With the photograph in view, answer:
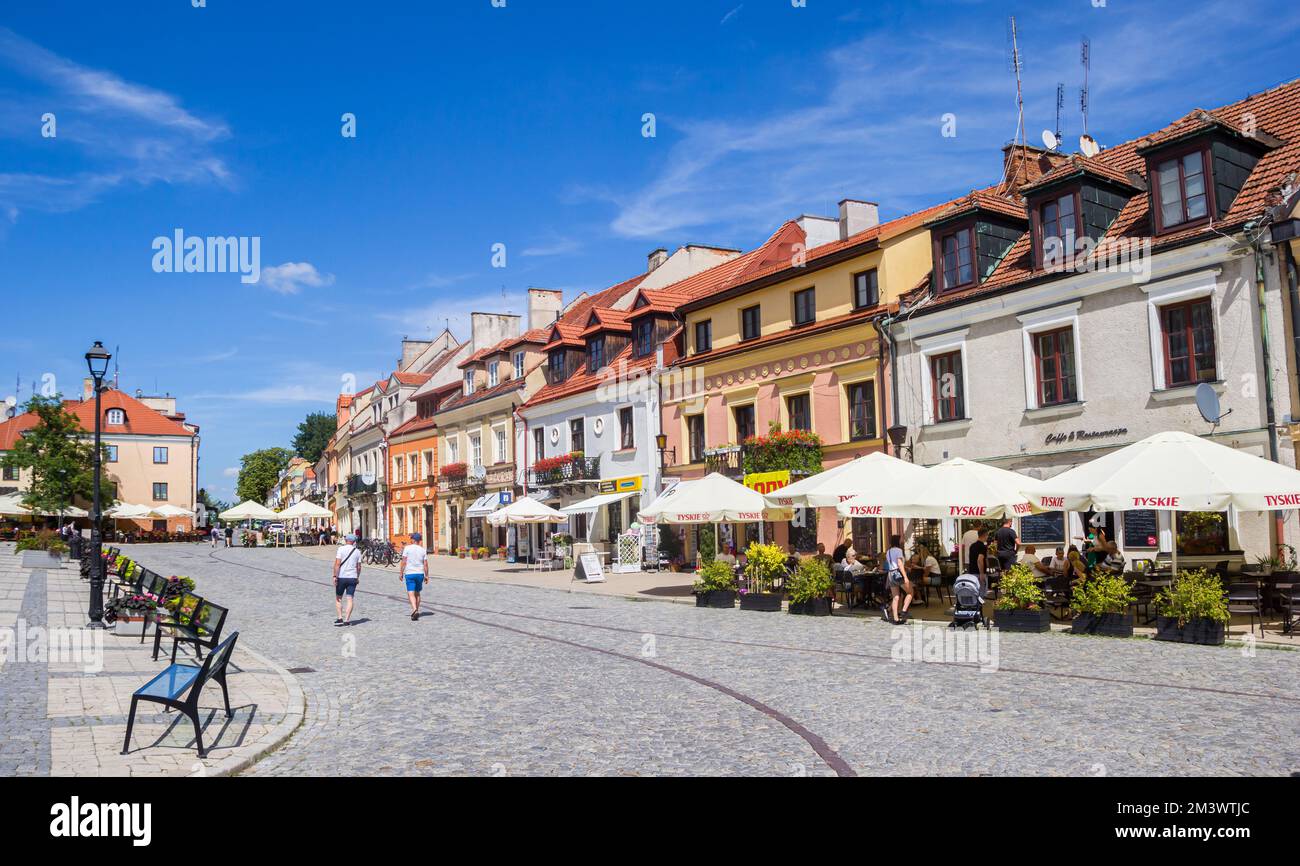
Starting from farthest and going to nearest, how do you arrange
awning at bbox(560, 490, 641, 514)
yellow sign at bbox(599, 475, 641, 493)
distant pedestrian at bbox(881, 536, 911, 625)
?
1. yellow sign at bbox(599, 475, 641, 493)
2. awning at bbox(560, 490, 641, 514)
3. distant pedestrian at bbox(881, 536, 911, 625)

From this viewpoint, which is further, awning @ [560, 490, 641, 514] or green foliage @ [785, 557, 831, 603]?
awning @ [560, 490, 641, 514]

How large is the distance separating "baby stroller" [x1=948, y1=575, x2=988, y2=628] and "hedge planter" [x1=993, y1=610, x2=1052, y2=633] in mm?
310

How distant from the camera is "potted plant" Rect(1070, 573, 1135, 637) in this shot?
14633 mm

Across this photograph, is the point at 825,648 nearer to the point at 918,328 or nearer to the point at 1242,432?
the point at 1242,432

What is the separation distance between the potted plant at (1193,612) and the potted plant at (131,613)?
14.3 metres

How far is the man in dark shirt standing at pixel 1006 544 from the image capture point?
2073cm

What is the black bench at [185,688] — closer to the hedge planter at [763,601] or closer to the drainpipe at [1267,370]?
the hedge planter at [763,601]

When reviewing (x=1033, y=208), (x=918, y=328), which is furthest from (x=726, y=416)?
(x=1033, y=208)

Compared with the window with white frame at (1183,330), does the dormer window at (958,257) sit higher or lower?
higher

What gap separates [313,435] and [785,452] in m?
107

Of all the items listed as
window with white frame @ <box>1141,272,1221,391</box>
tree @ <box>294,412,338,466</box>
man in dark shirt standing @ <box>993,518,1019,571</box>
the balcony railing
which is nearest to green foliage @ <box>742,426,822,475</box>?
man in dark shirt standing @ <box>993,518,1019,571</box>

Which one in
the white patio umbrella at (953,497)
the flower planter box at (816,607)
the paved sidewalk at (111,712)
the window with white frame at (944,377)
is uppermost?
the window with white frame at (944,377)

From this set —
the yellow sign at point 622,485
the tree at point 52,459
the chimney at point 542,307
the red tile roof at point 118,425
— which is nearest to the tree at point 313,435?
the red tile roof at point 118,425

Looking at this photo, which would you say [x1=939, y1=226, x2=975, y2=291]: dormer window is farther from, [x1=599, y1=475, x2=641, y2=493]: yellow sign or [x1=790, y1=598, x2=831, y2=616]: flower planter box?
[x1=599, y1=475, x2=641, y2=493]: yellow sign
